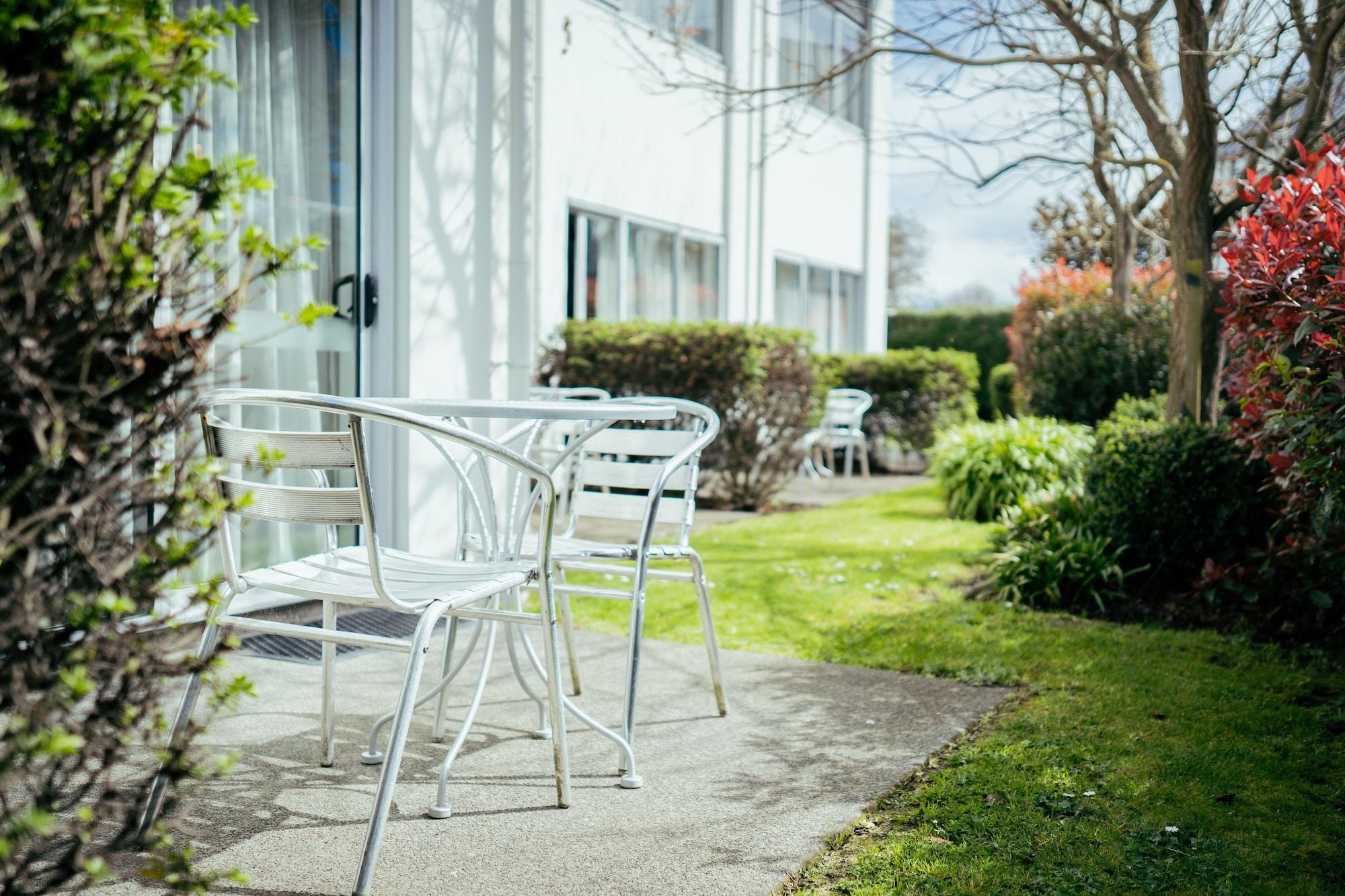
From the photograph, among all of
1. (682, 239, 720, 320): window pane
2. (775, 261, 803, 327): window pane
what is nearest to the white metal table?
(682, 239, 720, 320): window pane

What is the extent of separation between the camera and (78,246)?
1.42m

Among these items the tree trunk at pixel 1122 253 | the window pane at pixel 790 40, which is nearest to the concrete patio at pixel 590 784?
the tree trunk at pixel 1122 253

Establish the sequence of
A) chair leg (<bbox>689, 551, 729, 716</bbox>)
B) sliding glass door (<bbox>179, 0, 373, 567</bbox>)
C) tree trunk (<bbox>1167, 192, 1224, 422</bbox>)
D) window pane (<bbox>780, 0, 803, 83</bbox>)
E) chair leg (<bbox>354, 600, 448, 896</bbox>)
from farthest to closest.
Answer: window pane (<bbox>780, 0, 803, 83</bbox>), tree trunk (<bbox>1167, 192, 1224, 422</bbox>), sliding glass door (<bbox>179, 0, 373, 567</bbox>), chair leg (<bbox>689, 551, 729, 716</bbox>), chair leg (<bbox>354, 600, 448, 896</bbox>)

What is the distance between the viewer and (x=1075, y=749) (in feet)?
10.8

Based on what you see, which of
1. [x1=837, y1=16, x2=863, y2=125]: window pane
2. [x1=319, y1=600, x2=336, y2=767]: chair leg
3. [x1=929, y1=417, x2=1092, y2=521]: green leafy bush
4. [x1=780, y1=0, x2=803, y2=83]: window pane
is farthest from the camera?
[x1=837, y1=16, x2=863, y2=125]: window pane

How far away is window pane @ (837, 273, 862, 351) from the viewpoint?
49.4 feet

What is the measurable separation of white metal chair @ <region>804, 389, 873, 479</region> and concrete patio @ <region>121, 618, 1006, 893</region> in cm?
653

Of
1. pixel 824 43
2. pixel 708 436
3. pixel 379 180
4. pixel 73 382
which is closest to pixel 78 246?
pixel 73 382

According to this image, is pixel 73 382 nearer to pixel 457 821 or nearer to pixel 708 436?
pixel 457 821

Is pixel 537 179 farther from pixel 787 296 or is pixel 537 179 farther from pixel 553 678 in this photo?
pixel 553 678

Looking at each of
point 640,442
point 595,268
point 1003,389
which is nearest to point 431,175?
point 640,442

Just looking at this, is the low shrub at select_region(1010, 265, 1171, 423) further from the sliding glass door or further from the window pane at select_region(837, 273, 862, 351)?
the sliding glass door

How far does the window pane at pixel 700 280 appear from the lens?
11.1m

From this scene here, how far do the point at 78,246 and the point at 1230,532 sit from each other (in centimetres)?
502
